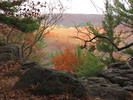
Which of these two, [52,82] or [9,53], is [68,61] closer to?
[9,53]

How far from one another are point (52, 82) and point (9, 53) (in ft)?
15.3

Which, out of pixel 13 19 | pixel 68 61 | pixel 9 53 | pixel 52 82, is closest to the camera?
pixel 52 82

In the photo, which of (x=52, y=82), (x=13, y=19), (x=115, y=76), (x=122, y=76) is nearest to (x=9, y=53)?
(x=13, y=19)

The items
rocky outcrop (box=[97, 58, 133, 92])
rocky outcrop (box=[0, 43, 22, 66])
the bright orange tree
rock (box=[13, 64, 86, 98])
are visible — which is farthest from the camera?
the bright orange tree

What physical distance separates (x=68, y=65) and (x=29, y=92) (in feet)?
47.8

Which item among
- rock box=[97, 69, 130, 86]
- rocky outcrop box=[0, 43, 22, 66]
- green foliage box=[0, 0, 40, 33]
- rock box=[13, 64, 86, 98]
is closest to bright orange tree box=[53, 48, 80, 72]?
green foliage box=[0, 0, 40, 33]

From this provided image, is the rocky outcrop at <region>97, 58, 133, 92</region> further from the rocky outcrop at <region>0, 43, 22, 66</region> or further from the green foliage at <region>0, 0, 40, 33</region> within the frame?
the green foliage at <region>0, 0, 40, 33</region>

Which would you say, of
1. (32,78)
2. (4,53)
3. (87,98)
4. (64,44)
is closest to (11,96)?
(32,78)

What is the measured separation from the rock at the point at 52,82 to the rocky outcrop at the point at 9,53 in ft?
10.9

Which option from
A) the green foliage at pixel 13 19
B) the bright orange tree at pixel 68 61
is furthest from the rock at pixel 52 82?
the bright orange tree at pixel 68 61

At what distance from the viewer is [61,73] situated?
399cm

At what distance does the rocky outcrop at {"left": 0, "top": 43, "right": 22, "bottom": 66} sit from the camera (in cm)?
689

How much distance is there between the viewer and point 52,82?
370cm

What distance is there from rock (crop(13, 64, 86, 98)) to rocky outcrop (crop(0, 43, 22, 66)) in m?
3.34
